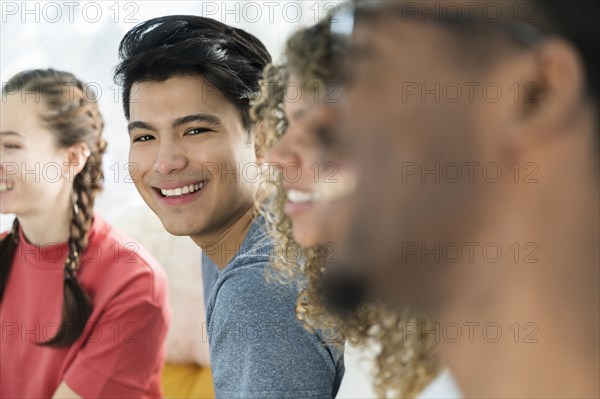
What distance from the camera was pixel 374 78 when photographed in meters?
0.52

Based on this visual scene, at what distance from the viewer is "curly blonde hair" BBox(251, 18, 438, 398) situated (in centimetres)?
66

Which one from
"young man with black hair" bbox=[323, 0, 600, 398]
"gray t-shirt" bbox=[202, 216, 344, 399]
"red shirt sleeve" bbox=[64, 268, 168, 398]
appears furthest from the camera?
"red shirt sleeve" bbox=[64, 268, 168, 398]

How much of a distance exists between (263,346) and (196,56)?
0.48 meters

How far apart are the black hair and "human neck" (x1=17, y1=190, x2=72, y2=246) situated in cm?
41

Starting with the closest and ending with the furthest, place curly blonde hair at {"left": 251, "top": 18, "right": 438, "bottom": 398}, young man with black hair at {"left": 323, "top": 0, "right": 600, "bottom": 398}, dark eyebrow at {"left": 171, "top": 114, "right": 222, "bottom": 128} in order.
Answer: young man with black hair at {"left": 323, "top": 0, "right": 600, "bottom": 398}, curly blonde hair at {"left": 251, "top": 18, "right": 438, "bottom": 398}, dark eyebrow at {"left": 171, "top": 114, "right": 222, "bottom": 128}

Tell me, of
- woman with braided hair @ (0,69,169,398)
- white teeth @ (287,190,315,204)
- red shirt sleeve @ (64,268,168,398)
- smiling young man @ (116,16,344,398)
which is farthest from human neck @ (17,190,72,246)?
white teeth @ (287,190,315,204)

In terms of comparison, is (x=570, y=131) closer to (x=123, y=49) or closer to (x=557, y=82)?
(x=557, y=82)

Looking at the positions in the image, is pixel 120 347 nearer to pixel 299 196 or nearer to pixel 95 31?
pixel 299 196

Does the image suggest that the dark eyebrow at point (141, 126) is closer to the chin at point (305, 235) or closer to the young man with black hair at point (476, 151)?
the chin at point (305, 235)

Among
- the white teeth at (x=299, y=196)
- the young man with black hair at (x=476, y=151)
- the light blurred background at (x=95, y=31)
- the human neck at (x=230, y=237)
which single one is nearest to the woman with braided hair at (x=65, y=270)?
the human neck at (x=230, y=237)

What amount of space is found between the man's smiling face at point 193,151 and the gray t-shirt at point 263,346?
0.64 feet

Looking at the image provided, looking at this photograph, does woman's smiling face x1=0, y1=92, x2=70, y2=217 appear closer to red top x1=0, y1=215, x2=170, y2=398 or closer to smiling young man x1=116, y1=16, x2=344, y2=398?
red top x1=0, y1=215, x2=170, y2=398

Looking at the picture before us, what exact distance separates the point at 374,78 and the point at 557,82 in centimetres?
12

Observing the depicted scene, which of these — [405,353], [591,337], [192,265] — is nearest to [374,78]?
[591,337]
